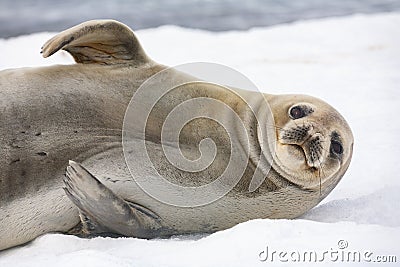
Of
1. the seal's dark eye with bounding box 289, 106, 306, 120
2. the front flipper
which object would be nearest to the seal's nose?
the seal's dark eye with bounding box 289, 106, 306, 120

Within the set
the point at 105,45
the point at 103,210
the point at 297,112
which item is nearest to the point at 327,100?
the point at 297,112

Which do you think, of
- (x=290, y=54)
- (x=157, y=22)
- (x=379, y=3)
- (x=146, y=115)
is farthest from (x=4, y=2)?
(x=146, y=115)

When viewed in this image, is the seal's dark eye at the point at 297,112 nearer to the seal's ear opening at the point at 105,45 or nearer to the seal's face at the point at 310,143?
the seal's face at the point at 310,143

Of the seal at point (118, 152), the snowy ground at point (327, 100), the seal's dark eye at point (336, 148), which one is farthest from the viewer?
the seal's dark eye at point (336, 148)

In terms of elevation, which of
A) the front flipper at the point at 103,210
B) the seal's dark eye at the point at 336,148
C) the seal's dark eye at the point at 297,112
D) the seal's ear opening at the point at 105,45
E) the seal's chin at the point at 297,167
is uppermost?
the seal's ear opening at the point at 105,45

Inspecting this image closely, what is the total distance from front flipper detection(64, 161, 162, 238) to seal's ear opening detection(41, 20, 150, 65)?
0.43 metres

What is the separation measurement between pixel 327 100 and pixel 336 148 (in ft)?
4.65

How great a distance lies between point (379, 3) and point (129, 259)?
3573 mm

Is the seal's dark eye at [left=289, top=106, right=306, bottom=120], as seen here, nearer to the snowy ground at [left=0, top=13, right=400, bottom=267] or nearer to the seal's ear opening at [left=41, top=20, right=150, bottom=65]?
the snowy ground at [left=0, top=13, right=400, bottom=267]

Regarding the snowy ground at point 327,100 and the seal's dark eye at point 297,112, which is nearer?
the snowy ground at point 327,100

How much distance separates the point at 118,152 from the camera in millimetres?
2359

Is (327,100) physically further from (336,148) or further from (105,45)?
(105,45)

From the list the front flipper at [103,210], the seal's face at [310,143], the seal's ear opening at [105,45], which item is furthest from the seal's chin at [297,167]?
Result: the seal's ear opening at [105,45]

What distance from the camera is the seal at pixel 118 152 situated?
2.30 meters
